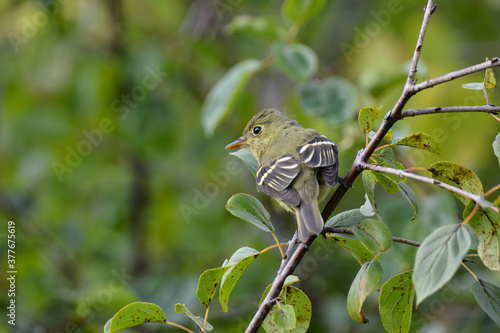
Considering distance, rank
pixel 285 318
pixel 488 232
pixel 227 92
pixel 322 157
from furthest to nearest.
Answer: pixel 227 92
pixel 322 157
pixel 285 318
pixel 488 232

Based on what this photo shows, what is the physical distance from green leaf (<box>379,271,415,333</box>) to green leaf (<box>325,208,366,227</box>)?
26 centimetres

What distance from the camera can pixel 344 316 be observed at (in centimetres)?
408

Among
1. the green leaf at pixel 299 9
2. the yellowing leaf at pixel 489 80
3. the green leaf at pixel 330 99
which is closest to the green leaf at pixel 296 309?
the yellowing leaf at pixel 489 80

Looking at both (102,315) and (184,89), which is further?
(184,89)

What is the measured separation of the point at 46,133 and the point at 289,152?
2839 mm

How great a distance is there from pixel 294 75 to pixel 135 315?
1.93 meters

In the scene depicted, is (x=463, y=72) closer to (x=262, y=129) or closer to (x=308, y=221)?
(x=308, y=221)

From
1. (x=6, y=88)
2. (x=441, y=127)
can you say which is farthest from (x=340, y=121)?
(x=6, y=88)

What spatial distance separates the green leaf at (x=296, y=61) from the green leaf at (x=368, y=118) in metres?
1.46

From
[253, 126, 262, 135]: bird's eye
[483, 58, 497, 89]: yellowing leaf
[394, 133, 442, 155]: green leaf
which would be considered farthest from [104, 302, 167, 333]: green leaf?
[253, 126, 262, 135]: bird's eye

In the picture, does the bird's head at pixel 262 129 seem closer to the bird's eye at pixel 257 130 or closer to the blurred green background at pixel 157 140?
the bird's eye at pixel 257 130

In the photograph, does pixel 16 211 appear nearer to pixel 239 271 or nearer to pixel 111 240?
pixel 111 240

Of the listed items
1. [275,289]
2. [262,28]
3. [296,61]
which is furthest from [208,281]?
[262,28]

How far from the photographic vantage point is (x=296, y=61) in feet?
10.8
